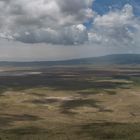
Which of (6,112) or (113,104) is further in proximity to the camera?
(113,104)

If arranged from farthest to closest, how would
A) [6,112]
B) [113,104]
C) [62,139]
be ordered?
[113,104] → [6,112] → [62,139]

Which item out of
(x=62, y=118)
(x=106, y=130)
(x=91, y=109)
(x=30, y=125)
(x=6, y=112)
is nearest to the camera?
(x=106, y=130)

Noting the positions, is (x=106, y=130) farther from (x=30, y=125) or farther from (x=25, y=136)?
(x=30, y=125)

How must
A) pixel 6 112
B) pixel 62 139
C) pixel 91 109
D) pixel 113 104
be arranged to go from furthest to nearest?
pixel 113 104 → pixel 91 109 → pixel 6 112 → pixel 62 139

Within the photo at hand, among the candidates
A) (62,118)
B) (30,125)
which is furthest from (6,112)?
(30,125)

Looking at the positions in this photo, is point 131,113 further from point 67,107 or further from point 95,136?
point 95,136

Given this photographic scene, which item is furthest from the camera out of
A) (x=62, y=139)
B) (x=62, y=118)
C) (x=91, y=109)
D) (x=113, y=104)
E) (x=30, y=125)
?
(x=113, y=104)

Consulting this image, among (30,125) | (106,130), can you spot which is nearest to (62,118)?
(30,125)

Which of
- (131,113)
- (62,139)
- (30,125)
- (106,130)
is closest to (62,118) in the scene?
(30,125)

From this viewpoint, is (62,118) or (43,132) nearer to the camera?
(43,132)
